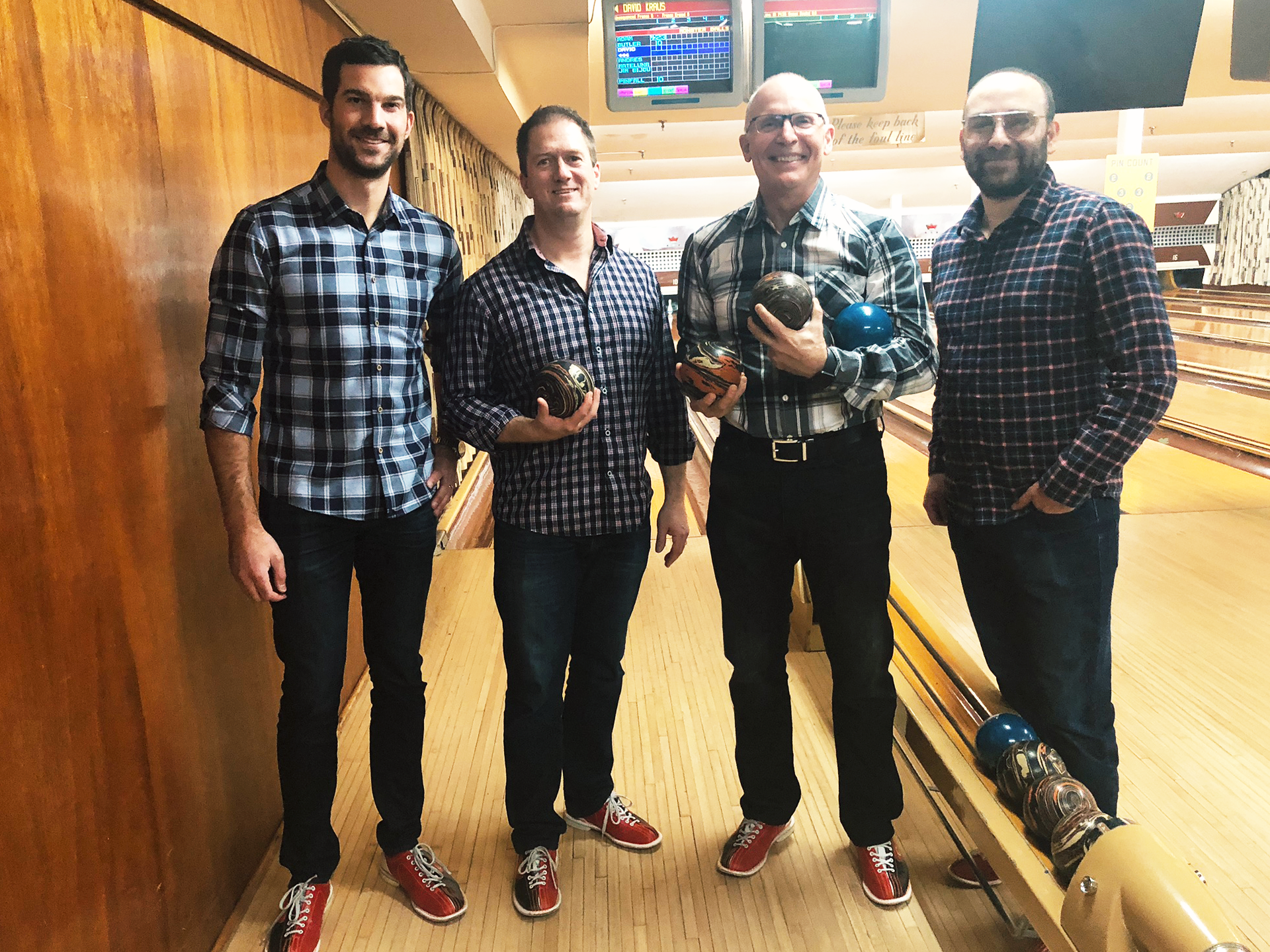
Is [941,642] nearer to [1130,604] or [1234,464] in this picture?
[1130,604]

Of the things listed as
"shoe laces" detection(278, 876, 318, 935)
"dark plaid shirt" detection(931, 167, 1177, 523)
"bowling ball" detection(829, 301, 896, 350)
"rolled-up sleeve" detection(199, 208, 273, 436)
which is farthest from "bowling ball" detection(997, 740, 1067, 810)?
"rolled-up sleeve" detection(199, 208, 273, 436)

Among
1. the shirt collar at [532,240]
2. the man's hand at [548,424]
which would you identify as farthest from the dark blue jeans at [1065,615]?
the shirt collar at [532,240]

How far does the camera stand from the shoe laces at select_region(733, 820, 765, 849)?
1.58 m

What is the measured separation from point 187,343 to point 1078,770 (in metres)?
1.58

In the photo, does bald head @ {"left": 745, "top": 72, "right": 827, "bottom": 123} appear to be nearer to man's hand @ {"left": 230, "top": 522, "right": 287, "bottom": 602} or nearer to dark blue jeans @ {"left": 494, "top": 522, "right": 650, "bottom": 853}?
dark blue jeans @ {"left": 494, "top": 522, "right": 650, "bottom": 853}

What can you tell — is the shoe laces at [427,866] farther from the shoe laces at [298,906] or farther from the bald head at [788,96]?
the bald head at [788,96]

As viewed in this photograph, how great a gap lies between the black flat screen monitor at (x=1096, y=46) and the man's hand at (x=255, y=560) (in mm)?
2122

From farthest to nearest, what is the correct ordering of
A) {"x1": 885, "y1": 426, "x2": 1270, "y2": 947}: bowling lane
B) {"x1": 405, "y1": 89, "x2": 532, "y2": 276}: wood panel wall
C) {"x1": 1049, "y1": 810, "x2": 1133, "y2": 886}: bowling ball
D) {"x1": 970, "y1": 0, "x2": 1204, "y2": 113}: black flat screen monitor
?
{"x1": 405, "y1": 89, "x2": 532, "y2": 276}: wood panel wall < {"x1": 970, "y1": 0, "x2": 1204, "y2": 113}: black flat screen monitor < {"x1": 885, "y1": 426, "x2": 1270, "y2": 947}: bowling lane < {"x1": 1049, "y1": 810, "x2": 1133, "y2": 886}: bowling ball

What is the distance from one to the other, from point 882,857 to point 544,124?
1.34m

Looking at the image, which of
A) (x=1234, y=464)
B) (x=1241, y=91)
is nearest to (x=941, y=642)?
(x=1234, y=464)

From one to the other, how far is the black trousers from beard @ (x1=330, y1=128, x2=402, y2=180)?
0.68 metres

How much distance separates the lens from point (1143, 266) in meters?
1.27

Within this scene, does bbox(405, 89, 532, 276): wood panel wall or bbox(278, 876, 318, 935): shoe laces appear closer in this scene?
bbox(278, 876, 318, 935): shoe laces

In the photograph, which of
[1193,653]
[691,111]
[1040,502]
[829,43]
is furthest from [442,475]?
[691,111]
